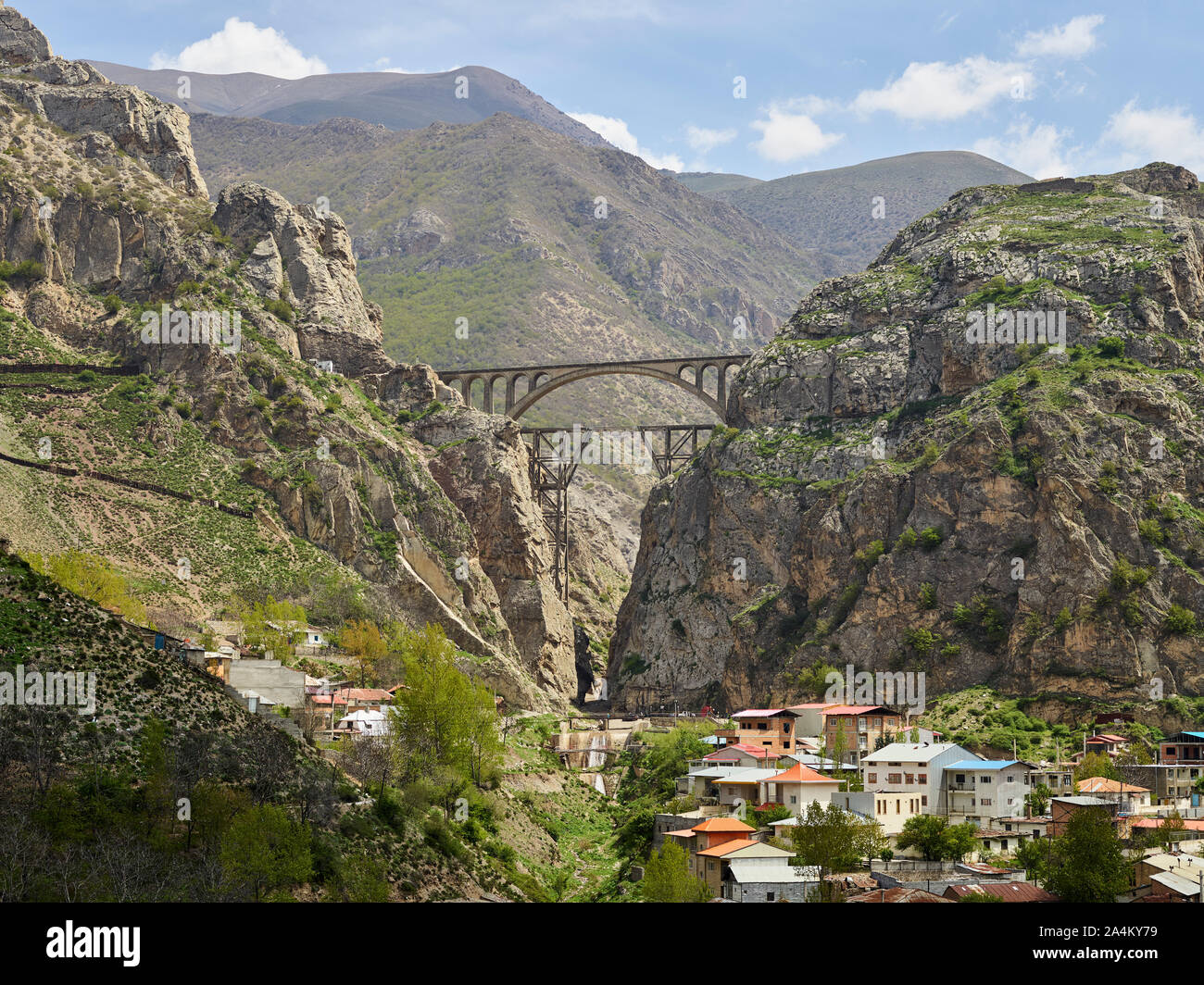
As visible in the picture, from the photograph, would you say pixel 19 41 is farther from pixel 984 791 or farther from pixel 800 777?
pixel 984 791

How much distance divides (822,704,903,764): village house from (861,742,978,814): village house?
8539 millimetres

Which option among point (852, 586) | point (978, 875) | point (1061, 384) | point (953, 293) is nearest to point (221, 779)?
point (978, 875)

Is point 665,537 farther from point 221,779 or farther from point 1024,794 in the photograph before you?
point 221,779

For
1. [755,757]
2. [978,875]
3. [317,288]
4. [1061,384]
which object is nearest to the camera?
[978,875]

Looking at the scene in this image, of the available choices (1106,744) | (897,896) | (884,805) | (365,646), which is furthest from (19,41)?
(897,896)

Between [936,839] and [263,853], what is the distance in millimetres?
27377

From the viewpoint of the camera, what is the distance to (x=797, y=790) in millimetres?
65938

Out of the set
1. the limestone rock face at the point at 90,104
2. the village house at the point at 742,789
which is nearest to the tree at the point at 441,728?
the village house at the point at 742,789

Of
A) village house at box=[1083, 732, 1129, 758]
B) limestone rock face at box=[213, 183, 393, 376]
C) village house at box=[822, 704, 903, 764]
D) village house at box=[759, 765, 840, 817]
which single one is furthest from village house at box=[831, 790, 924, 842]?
limestone rock face at box=[213, 183, 393, 376]

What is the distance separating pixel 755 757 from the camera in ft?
247

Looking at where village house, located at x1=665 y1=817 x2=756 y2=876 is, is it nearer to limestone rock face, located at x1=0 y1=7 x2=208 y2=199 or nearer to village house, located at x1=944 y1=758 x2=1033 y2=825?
village house, located at x1=944 y1=758 x2=1033 y2=825

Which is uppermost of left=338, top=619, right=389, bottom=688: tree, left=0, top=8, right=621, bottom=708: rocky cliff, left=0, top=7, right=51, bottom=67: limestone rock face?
left=0, top=7, right=51, bottom=67: limestone rock face

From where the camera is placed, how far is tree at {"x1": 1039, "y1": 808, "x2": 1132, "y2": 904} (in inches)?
1898
